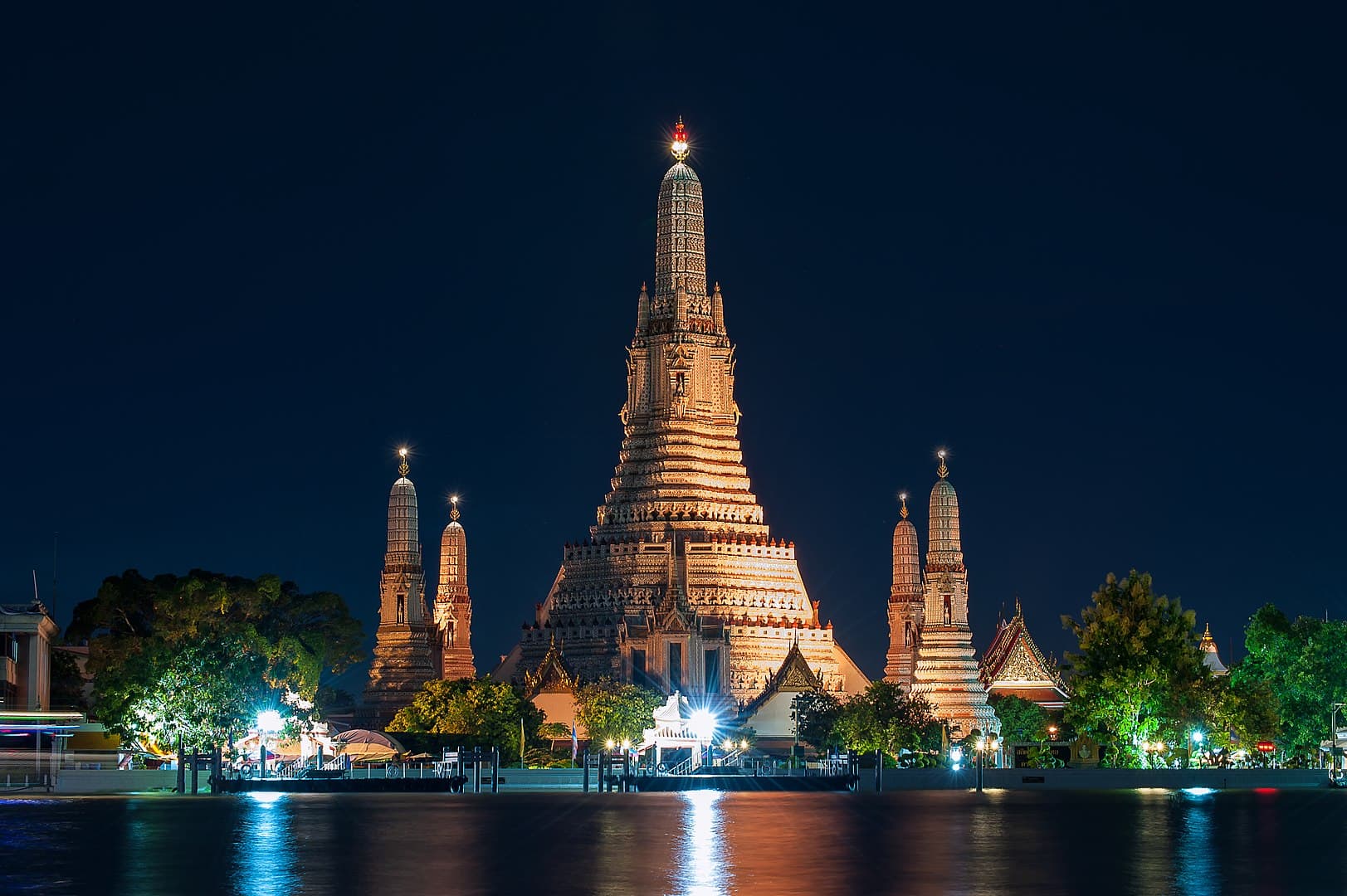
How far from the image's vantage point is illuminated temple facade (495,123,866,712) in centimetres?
12938

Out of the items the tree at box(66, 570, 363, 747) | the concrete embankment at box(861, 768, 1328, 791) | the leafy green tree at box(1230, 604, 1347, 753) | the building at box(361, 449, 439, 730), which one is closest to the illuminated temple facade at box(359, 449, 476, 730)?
the building at box(361, 449, 439, 730)

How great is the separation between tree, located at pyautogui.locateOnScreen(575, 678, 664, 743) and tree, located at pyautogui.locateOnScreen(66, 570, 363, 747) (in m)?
12.3

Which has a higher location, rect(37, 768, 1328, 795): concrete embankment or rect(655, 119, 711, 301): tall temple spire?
rect(655, 119, 711, 301): tall temple spire

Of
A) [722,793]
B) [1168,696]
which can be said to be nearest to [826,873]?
[722,793]

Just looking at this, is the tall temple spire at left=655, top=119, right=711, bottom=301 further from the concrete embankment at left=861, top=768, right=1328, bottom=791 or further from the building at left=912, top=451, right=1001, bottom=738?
the concrete embankment at left=861, top=768, right=1328, bottom=791

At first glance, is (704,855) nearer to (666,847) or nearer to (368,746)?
(666,847)

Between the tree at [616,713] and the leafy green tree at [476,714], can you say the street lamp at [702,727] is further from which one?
the leafy green tree at [476,714]

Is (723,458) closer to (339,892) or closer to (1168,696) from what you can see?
(1168,696)

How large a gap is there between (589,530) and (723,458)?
8.74m

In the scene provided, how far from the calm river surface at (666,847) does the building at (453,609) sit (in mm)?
52084

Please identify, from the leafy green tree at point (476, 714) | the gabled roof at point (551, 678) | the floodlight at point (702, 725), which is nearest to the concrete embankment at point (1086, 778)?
the floodlight at point (702, 725)

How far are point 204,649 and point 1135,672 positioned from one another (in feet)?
126

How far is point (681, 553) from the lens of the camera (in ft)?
440

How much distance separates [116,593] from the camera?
113 metres
